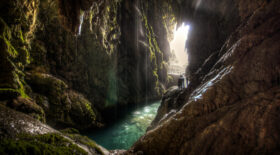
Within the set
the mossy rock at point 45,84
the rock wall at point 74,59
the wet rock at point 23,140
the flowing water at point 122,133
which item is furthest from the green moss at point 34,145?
the flowing water at point 122,133

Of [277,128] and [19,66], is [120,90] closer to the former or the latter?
[19,66]

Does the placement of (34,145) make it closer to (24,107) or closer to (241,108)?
(24,107)

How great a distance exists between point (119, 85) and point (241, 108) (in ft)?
46.4

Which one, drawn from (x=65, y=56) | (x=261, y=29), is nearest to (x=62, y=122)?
(x=65, y=56)

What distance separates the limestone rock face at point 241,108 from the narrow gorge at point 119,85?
0.02 meters

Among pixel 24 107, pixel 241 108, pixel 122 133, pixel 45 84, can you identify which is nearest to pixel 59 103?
pixel 45 84

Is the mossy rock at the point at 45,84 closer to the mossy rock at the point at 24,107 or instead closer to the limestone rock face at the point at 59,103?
the limestone rock face at the point at 59,103

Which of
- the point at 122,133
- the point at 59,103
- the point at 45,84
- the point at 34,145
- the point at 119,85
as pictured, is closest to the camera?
the point at 34,145

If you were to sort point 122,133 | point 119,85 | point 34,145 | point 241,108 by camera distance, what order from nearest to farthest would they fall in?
1. point 34,145
2. point 241,108
3. point 122,133
4. point 119,85

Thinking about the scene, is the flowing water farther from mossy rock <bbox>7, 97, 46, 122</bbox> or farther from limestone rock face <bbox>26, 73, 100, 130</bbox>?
mossy rock <bbox>7, 97, 46, 122</bbox>

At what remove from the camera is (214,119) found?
2.96 m

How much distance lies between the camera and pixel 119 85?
1587 cm

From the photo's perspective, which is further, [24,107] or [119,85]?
[119,85]

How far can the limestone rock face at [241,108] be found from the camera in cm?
249
